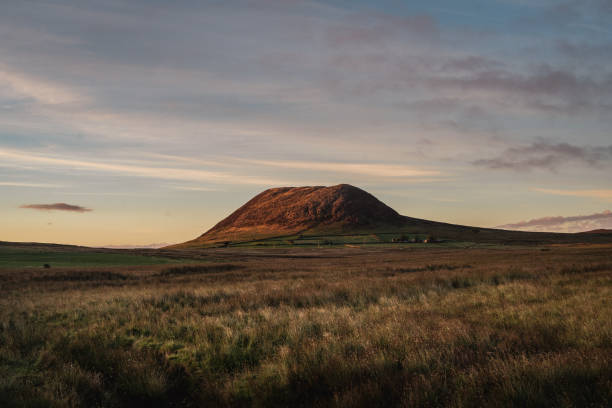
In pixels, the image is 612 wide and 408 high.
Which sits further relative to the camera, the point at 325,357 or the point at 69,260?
the point at 69,260

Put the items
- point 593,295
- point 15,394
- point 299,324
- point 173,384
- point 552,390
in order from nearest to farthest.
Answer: point 552,390
point 15,394
point 173,384
point 299,324
point 593,295

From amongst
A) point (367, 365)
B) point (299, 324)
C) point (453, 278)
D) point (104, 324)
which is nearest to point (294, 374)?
point (367, 365)

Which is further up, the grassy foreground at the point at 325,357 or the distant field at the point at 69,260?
the grassy foreground at the point at 325,357

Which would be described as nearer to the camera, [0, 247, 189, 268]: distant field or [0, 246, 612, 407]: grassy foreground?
[0, 246, 612, 407]: grassy foreground

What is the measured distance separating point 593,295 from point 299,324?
10.4 meters

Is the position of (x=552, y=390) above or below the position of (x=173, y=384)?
above

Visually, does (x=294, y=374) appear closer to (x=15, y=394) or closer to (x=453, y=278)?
(x=15, y=394)

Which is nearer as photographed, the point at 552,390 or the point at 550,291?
the point at 552,390

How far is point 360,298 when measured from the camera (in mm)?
14625

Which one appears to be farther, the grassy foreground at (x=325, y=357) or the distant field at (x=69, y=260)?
the distant field at (x=69, y=260)

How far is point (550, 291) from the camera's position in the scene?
564 inches

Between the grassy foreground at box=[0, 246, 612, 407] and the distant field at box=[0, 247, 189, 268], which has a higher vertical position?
the grassy foreground at box=[0, 246, 612, 407]

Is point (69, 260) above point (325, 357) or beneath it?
Answer: beneath

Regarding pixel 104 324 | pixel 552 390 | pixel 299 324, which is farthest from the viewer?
pixel 104 324
